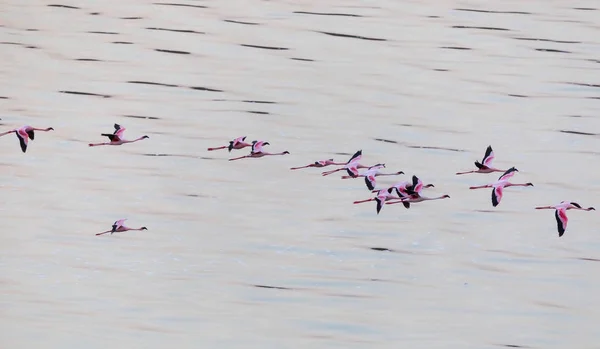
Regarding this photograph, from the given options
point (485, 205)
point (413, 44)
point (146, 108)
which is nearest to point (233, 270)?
point (485, 205)

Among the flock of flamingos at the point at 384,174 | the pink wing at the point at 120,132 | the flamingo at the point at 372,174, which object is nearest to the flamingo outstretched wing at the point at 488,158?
the flock of flamingos at the point at 384,174

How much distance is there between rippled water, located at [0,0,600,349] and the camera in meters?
15.5

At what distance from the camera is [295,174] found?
18734 millimetres

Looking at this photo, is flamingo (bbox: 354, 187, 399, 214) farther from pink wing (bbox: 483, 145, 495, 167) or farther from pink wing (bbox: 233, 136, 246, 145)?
pink wing (bbox: 233, 136, 246, 145)

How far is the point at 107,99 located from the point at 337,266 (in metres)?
5.93

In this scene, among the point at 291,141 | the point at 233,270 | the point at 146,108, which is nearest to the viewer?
the point at 233,270

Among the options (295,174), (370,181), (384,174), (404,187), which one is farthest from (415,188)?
(295,174)

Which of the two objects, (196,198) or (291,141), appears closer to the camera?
(196,198)

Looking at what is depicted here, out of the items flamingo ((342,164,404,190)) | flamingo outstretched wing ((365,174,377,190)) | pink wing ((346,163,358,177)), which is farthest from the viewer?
pink wing ((346,163,358,177))

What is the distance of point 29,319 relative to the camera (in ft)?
50.3

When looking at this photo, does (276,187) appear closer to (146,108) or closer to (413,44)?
(146,108)

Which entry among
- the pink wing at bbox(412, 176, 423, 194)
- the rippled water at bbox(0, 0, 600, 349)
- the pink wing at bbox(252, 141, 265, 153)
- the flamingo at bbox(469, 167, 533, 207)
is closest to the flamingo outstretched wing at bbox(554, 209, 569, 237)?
the flamingo at bbox(469, 167, 533, 207)

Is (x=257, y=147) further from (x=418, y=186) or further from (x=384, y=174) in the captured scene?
(x=418, y=186)

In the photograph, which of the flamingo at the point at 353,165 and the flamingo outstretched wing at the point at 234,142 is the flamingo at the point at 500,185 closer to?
the flamingo at the point at 353,165
